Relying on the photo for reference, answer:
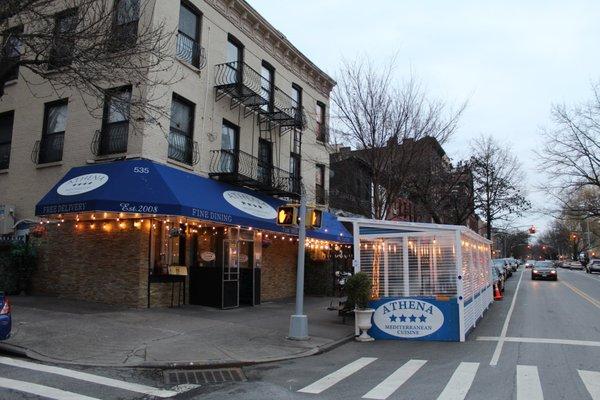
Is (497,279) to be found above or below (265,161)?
below

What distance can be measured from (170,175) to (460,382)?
31.0 feet

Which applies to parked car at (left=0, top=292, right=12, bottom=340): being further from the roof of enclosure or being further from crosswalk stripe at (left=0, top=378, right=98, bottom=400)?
the roof of enclosure

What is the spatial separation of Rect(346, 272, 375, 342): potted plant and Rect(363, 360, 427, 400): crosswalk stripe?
8.34 ft

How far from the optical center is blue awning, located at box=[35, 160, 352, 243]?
42.3ft

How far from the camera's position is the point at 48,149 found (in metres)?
16.6

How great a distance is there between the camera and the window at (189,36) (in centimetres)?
1617

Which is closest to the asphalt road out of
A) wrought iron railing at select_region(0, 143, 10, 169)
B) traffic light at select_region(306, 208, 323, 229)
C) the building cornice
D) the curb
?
the curb

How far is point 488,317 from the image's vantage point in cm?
1670

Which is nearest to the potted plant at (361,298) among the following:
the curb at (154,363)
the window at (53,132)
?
the curb at (154,363)

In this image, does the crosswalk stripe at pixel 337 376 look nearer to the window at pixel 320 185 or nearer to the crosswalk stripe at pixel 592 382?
the crosswalk stripe at pixel 592 382

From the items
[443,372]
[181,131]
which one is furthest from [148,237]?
[443,372]

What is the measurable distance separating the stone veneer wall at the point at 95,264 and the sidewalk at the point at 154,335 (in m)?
0.48

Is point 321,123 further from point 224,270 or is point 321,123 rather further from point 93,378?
point 93,378

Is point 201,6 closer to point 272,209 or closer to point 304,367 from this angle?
point 272,209
